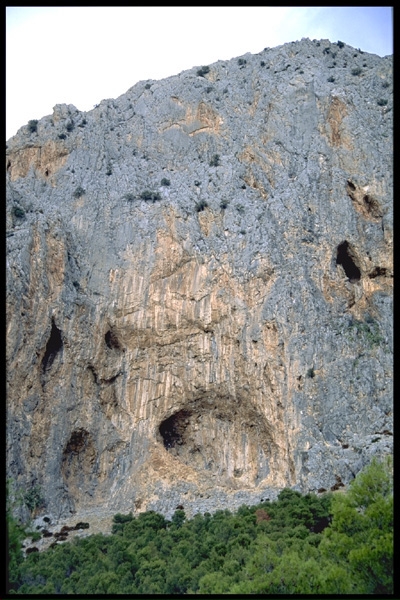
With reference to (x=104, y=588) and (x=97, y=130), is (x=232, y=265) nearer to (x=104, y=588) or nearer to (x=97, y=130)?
(x=97, y=130)

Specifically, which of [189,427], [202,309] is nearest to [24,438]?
[189,427]

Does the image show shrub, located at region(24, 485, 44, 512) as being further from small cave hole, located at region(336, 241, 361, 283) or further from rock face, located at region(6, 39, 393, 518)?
small cave hole, located at region(336, 241, 361, 283)

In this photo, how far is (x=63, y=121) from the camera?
62.0m

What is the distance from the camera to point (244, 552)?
3366 centimetres

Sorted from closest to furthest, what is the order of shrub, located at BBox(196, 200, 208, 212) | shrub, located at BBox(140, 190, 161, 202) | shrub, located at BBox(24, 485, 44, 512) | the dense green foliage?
the dense green foliage < shrub, located at BBox(24, 485, 44, 512) < shrub, located at BBox(196, 200, 208, 212) < shrub, located at BBox(140, 190, 161, 202)

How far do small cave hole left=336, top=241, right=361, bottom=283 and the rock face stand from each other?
0.18 meters

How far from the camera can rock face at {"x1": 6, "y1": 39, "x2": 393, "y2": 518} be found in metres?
46.8

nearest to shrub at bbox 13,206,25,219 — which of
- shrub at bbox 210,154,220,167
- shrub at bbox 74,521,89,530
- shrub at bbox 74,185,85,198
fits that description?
shrub at bbox 74,185,85,198

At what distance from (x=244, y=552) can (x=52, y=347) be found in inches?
871

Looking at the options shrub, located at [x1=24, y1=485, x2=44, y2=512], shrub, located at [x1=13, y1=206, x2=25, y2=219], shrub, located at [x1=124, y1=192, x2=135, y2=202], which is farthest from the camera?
shrub, located at [x1=124, y1=192, x2=135, y2=202]

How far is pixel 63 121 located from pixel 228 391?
28154mm

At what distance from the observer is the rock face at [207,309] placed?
154 feet

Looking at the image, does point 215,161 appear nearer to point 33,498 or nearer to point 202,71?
point 202,71
